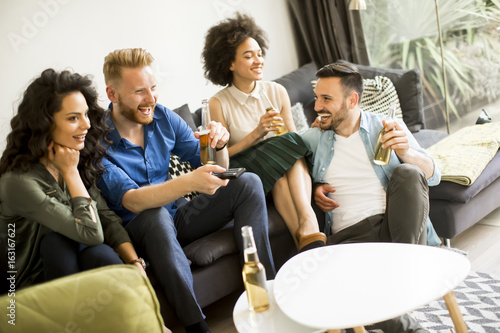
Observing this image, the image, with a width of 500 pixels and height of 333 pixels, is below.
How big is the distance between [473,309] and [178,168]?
4.89ft

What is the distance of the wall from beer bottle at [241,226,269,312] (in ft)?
4.77

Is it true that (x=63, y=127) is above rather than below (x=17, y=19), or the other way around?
below

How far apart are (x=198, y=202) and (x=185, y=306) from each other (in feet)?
1.58

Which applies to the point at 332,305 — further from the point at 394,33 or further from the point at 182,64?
the point at 394,33

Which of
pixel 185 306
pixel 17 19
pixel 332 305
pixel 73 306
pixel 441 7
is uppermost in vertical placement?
pixel 17 19

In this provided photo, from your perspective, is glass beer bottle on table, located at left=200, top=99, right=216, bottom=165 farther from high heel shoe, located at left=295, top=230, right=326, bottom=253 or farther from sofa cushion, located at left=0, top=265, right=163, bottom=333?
sofa cushion, located at left=0, top=265, right=163, bottom=333

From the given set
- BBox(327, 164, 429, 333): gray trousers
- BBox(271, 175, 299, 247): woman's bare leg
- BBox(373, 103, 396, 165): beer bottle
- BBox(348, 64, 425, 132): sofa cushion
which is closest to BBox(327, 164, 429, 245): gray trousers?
BBox(327, 164, 429, 333): gray trousers

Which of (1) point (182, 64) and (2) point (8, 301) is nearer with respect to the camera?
(2) point (8, 301)

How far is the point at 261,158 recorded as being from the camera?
2.62 m

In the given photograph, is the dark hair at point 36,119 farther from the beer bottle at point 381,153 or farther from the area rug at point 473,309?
the area rug at point 473,309

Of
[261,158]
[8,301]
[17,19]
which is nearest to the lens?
[8,301]

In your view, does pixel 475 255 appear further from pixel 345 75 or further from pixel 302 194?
pixel 345 75

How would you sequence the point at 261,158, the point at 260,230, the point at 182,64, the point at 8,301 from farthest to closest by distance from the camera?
the point at 182,64
the point at 261,158
the point at 260,230
the point at 8,301

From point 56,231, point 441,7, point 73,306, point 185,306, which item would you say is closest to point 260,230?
point 185,306
